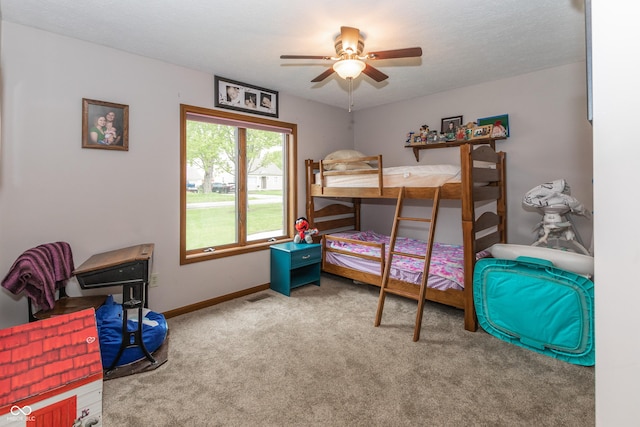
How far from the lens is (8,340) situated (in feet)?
4.65

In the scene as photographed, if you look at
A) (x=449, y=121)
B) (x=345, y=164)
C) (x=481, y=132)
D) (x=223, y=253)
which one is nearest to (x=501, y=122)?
(x=481, y=132)

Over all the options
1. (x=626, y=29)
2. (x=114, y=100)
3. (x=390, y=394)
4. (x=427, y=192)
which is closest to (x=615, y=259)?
(x=626, y=29)

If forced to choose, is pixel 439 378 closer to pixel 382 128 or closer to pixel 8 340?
pixel 8 340

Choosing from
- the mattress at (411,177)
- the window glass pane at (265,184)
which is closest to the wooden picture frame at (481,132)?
the mattress at (411,177)

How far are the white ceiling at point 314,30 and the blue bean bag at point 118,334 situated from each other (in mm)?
2190

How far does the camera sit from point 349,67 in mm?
2254

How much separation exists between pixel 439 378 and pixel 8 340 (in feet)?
7.93

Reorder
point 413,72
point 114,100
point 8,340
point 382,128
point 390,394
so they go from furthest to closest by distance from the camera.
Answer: point 382,128, point 413,72, point 114,100, point 390,394, point 8,340

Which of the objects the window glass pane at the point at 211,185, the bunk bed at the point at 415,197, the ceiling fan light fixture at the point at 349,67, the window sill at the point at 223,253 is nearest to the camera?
the ceiling fan light fixture at the point at 349,67

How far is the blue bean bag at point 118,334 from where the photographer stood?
2.23 meters

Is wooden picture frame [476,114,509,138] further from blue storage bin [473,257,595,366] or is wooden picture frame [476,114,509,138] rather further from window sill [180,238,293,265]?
window sill [180,238,293,265]

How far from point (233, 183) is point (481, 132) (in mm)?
3013

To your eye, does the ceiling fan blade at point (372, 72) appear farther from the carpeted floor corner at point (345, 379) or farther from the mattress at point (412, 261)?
the carpeted floor corner at point (345, 379)

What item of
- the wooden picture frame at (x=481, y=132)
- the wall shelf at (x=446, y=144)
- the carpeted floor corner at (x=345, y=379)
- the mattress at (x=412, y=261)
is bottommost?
the carpeted floor corner at (x=345, y=379)
